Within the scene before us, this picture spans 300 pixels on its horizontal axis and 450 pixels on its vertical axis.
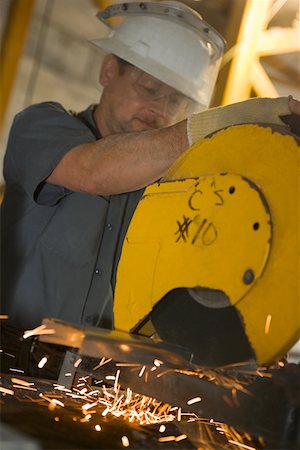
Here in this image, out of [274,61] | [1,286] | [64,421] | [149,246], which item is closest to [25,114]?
[1,286]

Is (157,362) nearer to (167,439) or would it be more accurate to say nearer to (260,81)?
(167,439)

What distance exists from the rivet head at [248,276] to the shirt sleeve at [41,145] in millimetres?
883

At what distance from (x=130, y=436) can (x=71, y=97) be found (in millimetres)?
5115

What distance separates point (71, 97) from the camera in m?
6.36

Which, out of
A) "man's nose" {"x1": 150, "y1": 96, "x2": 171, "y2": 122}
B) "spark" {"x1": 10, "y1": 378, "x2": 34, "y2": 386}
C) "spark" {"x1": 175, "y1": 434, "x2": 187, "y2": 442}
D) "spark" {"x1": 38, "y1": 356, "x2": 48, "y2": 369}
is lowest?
"spark" {"x1": 38, "y1": 356, "x2": 48, "y2": 369}

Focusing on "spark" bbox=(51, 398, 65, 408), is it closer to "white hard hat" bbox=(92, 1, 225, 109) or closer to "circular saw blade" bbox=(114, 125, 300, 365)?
"circular saw blade" bbox=(114, 125, 300, 365)

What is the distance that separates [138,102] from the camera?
264cm

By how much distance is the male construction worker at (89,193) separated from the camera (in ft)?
7.75

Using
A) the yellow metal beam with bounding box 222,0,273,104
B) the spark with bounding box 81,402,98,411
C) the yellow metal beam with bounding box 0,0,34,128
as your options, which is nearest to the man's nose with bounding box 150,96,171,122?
the spark with bounding box 81,402,98,411

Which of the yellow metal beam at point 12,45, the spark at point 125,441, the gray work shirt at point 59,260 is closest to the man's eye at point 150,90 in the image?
the gray work shirt at point 59,260

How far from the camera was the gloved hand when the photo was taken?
1.54 m

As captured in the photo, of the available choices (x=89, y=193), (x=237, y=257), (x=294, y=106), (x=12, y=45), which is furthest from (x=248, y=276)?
(x=12, y=45)

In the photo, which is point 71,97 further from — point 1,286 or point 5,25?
point 1,286

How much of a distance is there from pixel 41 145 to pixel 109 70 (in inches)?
25.8
